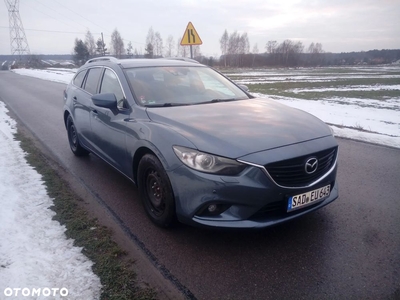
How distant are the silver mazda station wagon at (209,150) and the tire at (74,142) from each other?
1.56 metres

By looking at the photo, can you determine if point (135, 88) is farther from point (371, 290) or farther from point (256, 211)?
point (371, 290)

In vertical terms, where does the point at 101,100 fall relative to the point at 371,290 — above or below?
above

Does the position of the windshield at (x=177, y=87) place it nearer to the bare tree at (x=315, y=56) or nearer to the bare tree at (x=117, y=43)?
the bare tree at (x=117, y=43)

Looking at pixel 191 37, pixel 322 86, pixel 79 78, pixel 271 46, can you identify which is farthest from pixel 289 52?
pixel 79 78

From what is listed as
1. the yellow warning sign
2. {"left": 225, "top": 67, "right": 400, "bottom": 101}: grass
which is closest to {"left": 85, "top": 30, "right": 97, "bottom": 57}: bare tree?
{"left": 225, "top": 67, "right": 400, "bottom": 101}: grass

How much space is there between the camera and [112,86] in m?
4.25

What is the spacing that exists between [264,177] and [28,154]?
16.5ft

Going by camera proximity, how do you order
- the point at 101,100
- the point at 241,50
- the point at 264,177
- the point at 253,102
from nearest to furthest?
the point at 264,177 → the point at 101,100 → the point at 253,102 → the point at 241,50

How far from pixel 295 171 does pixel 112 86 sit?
276 cm

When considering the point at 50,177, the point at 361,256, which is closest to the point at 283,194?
the point at 361,256

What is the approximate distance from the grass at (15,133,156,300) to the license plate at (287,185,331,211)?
55.4 inches

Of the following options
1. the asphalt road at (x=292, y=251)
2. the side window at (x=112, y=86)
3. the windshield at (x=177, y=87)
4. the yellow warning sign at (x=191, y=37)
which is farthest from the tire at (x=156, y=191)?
the yellow warning sign at (x=191, y=37)

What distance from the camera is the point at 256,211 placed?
2.67 m

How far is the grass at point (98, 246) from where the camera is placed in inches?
94.6
